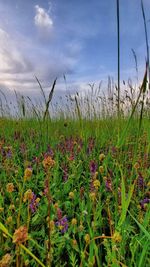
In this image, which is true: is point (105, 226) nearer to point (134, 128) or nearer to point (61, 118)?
point (134, 128)

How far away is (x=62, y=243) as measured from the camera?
164 centimetres

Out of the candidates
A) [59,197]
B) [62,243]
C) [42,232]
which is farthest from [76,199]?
[62,243]

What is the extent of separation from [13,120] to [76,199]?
207 inches

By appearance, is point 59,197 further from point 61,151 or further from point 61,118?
point 61,118

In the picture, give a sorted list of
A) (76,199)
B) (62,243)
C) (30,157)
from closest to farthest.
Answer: (62,243) < (76,199) < (30,157)

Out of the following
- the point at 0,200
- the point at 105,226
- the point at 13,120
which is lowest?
the point at 105,226

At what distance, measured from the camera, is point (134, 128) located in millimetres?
5219

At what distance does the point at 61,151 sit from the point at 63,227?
1974 millimetres

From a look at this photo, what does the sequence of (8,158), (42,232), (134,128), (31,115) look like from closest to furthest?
(42,232)
(8,158)
(134,128)
(31,115)

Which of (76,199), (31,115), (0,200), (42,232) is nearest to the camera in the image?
(42,232)

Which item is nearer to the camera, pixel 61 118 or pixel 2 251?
pixel 2 251

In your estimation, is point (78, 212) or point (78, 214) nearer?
point (78, 214)

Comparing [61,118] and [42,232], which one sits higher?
[61,118]

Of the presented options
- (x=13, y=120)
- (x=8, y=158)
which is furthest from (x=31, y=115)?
(x=8, y=158)
